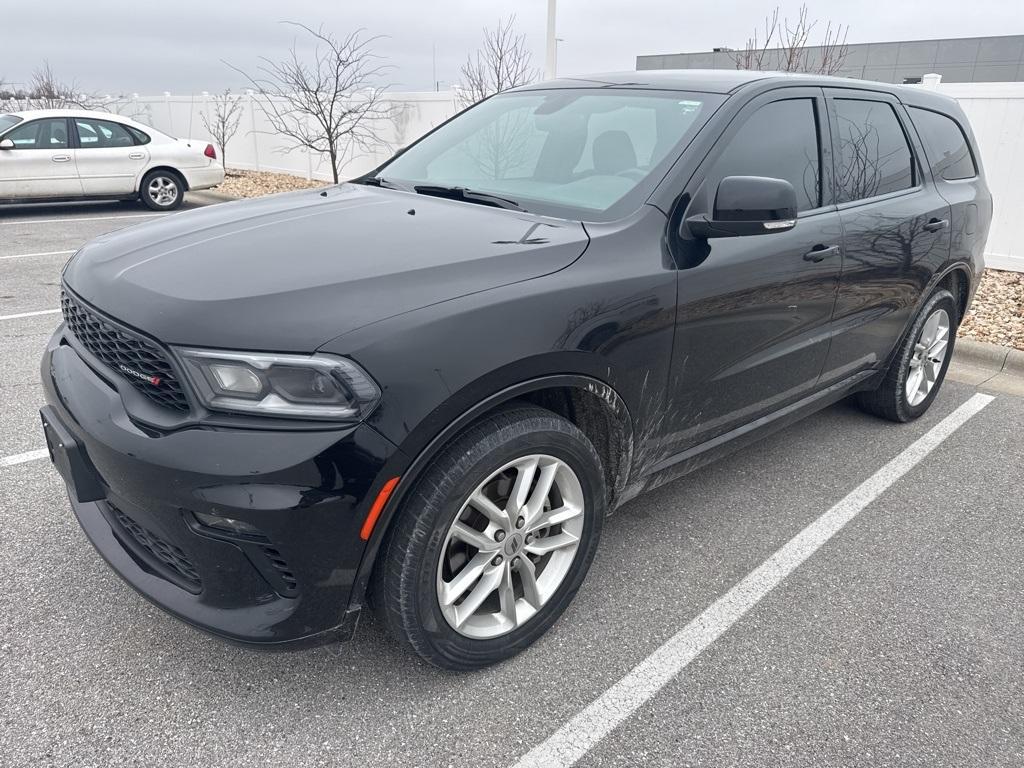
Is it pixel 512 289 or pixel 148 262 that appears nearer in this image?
pixel 512 289

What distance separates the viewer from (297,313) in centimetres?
190

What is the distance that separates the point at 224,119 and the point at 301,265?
54.6ft

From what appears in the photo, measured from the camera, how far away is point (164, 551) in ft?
6.87

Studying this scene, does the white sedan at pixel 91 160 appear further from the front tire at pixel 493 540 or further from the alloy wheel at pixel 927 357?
the front tire at pixel 493 540

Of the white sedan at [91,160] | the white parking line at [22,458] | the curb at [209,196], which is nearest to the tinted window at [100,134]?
the white sedan at [91,160]

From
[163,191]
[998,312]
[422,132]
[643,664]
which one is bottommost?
[643,664]

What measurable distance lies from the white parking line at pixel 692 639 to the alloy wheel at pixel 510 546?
0.36 metres

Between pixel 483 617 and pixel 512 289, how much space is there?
1.02 m

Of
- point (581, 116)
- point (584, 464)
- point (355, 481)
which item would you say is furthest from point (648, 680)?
point (581, 116)

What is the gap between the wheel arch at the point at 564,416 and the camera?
1.95 m

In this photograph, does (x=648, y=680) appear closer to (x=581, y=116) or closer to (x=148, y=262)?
(x=148, y=262)

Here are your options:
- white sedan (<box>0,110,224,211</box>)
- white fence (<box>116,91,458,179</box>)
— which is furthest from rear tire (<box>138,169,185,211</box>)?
white fence (<box>116,91,458,179</box>)

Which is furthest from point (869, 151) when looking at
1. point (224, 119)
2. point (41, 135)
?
point (224, 119)

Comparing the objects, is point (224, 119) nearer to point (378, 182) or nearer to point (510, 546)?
point (378, 182)
